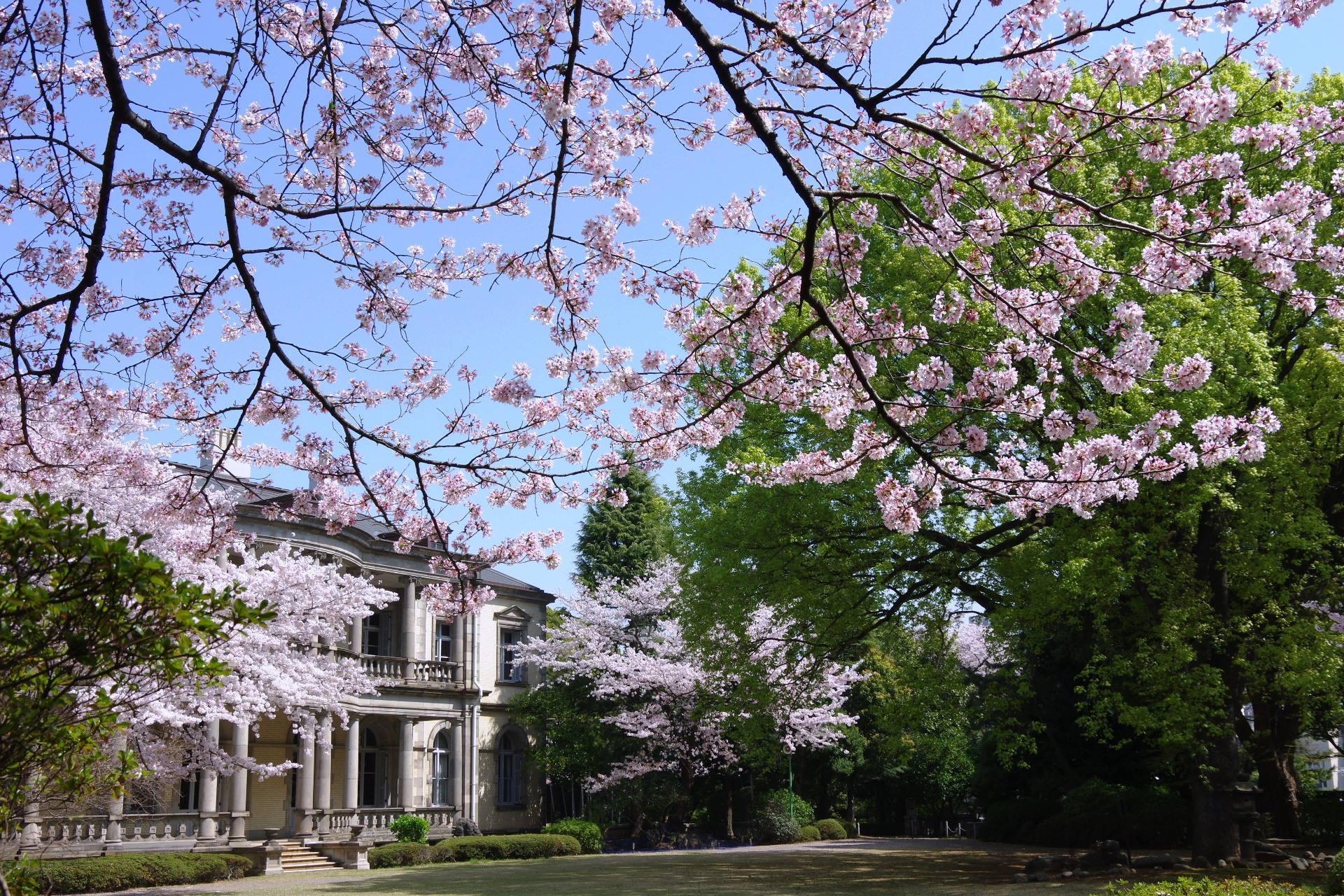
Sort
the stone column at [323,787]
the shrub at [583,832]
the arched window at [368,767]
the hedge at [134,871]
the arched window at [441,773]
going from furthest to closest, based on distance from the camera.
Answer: the arched window at [441,773], the arched window at [368,767], the shrub at [583,832], the stone column at [323,787], the hedge at [134,871]

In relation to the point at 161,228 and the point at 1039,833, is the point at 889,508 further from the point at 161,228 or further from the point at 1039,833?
the point at 1039,833

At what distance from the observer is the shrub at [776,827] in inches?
1164

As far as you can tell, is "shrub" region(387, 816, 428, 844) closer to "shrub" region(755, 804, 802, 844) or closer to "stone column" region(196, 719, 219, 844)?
"stone column" region(196, 719, 219, 844)

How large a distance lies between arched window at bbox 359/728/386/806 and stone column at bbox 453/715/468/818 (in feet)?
6.58

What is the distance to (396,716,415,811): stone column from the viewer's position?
2830 centimetres

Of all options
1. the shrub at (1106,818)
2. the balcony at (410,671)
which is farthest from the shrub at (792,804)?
the balcony at (410,671)

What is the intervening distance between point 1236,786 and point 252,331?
49.6 ft

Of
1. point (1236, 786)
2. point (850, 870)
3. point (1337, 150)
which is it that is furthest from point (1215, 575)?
point (850, 870)

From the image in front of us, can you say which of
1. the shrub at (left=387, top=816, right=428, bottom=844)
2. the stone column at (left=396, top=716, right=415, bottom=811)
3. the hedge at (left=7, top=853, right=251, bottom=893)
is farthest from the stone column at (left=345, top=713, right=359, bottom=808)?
the hedge at (left=7, top=853, right=251, bottom=893)

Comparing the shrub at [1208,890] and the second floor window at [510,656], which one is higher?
the second floor window at [510,656]

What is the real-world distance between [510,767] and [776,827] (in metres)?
8.44

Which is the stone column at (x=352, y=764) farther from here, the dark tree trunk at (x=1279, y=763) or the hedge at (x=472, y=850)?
Result: the dark tree trunk at (x=1279, y=763)

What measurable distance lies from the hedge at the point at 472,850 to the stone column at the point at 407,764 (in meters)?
1.76

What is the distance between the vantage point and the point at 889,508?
7.28m
